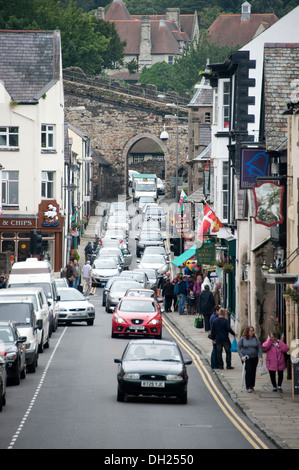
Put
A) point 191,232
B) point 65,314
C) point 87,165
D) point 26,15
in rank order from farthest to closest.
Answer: point 26,15 → point 87,165 → point 191,232 → point 65,314

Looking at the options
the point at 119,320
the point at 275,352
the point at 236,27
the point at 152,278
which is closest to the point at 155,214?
the point at 152,278

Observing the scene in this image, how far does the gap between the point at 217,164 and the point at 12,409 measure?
20.8 m

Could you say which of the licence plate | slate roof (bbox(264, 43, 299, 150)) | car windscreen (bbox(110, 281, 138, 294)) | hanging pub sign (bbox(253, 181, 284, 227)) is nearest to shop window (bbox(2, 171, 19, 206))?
car windscreen (bbox(110, 281, 138, 294))

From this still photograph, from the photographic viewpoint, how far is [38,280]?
114 ft

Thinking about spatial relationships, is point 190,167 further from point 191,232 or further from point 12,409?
point 12,409

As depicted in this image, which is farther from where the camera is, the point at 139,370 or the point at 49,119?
the point at 49,119

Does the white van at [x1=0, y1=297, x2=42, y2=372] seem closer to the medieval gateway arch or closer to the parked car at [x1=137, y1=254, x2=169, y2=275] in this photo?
the parked car at [x1=137, y1=254, x2=169, y2=275]

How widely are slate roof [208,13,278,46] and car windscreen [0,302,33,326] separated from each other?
117 meters

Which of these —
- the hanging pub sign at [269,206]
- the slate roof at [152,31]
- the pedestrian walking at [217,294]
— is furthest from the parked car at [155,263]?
the slate roof at [152,31]

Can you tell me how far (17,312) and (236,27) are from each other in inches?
4774

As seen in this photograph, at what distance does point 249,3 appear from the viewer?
149 meters

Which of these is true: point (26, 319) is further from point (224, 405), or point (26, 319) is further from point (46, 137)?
point (46, 137)

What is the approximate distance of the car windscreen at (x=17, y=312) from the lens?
2547 centimetres
